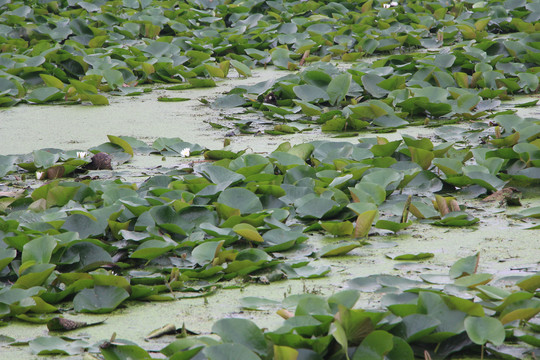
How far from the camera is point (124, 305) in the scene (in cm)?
152

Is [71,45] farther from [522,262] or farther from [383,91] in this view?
[522,262]

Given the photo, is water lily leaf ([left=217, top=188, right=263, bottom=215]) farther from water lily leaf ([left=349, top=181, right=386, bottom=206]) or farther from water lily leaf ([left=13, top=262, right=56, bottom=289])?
water lily leaf ([left=13, top=262, right=56, bottom=289])

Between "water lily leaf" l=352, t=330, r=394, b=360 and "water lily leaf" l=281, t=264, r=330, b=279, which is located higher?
"water lily leaf" l=352, t=330, r=394, b=360

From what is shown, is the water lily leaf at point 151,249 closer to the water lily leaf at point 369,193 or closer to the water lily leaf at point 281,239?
the water lily leaf at point 281,239

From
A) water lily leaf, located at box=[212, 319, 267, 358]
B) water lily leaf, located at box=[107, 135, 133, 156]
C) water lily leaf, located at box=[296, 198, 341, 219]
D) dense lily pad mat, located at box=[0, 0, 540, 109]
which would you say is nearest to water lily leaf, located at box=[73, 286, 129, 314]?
water lily leaf, located at box=[212, 319, 267, 358]

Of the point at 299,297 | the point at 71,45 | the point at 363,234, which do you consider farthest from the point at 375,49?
the point at 299,297

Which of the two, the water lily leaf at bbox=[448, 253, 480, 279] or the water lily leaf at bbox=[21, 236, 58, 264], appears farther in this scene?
the water lily leaf at bbox=[21, 236, 58, 264]

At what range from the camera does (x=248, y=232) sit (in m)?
1.75

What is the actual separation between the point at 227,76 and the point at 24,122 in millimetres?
1306

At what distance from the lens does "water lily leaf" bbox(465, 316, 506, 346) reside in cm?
116

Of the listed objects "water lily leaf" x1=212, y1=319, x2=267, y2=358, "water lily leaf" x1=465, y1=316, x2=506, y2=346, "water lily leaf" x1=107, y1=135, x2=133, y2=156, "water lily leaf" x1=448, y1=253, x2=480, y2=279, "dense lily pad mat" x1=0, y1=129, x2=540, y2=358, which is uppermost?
"water lily leaf" x1=465, y1=316, x2=506, y2=346

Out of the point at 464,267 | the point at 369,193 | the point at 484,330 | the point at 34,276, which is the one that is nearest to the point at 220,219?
the point at 369,193

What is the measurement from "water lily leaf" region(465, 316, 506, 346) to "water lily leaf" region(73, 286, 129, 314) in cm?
73

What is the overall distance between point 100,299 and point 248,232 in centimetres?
42
